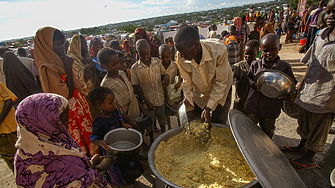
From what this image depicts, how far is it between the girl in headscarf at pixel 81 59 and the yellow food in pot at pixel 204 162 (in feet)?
7.77

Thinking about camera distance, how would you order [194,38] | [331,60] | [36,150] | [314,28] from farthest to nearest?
[314,28] → [331,60] → [194,38] → [36,150]

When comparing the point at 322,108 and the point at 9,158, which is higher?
the point at 322,108

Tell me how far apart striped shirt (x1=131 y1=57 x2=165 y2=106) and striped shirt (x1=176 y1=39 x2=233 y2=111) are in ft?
2.60

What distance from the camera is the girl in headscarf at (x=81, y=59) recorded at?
3.66 meters

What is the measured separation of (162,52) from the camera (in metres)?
3.26

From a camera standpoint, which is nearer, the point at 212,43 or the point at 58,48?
the point at 212,43

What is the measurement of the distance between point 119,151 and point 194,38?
1415mm

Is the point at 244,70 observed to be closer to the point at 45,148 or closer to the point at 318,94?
the point at 318,94

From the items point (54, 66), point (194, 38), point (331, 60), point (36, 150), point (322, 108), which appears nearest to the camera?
point (36, 150)

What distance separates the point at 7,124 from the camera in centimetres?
240

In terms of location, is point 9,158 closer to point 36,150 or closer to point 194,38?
point 36,150

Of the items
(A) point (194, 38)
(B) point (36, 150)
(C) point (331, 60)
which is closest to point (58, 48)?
(B) point (36, 150)

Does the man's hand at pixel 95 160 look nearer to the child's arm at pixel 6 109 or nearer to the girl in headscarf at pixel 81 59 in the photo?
the child's arm at pixel 6 109

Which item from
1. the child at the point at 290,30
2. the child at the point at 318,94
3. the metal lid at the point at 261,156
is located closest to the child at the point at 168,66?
the metal lid at the point at 261,156
